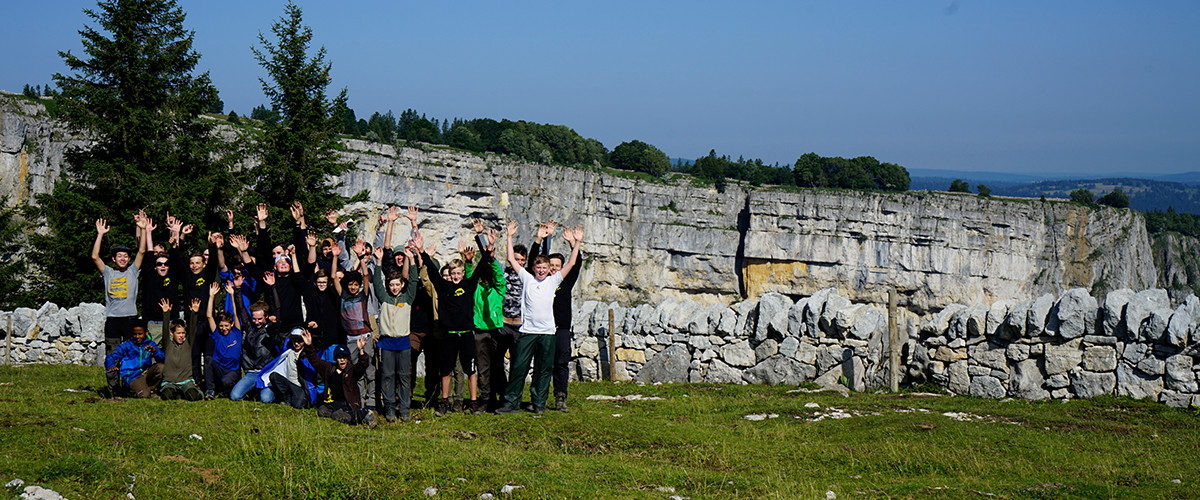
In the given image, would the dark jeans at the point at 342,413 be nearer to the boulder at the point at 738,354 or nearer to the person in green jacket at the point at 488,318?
the person in green jacket at the point at 488,318

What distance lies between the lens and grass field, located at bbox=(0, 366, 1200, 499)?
20.8 ft

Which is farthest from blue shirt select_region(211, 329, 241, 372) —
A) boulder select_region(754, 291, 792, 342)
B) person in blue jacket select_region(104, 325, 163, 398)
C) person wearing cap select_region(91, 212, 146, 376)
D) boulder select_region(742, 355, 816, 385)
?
boulder select_region(754, 291, 792, 342)

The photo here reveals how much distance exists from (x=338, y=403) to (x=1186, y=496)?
25.7ft

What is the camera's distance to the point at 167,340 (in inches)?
416

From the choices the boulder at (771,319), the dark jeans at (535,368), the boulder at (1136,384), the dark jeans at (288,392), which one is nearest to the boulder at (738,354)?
the boulder at (771,319)

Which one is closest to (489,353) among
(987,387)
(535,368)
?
(535,368)

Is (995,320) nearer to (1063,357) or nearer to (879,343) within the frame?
(1063,357)

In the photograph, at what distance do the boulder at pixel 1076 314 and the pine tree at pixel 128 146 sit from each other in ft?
68.8

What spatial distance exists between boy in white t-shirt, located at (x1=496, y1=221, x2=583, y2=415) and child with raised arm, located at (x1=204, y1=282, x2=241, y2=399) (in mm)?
3523

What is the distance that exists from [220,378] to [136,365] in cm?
97

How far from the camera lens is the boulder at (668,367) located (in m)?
14.8

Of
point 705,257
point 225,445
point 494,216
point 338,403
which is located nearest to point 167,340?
point 338,403

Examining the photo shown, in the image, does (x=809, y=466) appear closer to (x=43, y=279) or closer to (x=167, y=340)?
(x=167, y=340)

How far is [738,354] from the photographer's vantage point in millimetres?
14188
